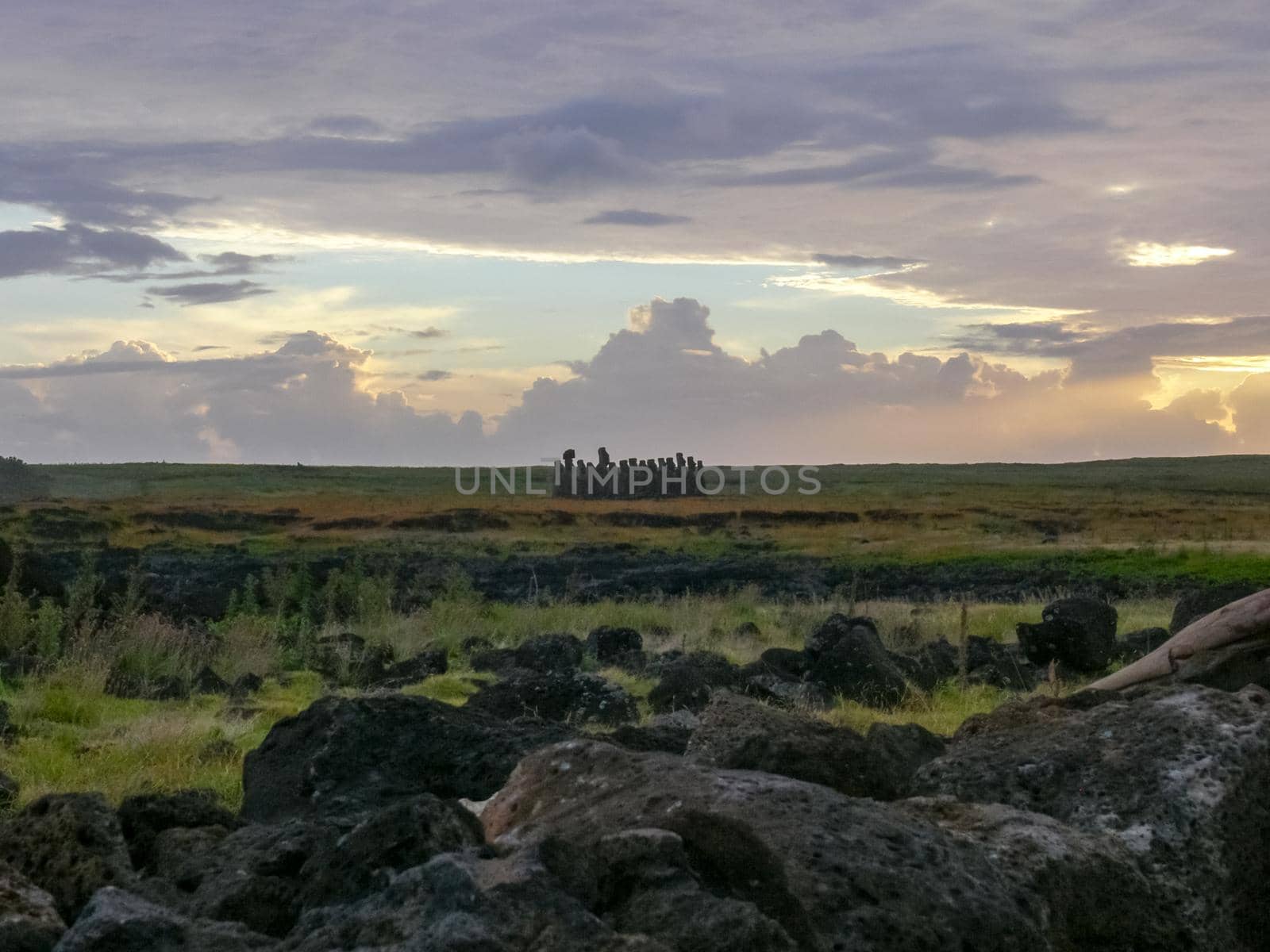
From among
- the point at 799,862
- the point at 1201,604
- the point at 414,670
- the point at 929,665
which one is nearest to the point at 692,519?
the point at 929,665

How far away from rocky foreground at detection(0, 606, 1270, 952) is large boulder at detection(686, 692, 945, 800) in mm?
11

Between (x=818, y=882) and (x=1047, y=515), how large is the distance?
61.3 metres

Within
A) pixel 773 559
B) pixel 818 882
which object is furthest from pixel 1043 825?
pixel 773 559

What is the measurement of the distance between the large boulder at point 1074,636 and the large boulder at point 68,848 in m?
12.4

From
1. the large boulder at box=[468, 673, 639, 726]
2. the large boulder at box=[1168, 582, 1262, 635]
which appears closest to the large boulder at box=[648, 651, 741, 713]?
the large boulder at box=[468, 673, 639, 726]

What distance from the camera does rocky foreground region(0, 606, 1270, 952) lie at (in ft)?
11.2

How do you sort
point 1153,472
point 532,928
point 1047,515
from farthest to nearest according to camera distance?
point 1153,472 → point 1047,515 → point 532,928

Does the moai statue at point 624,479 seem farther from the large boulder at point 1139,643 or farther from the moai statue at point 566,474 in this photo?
the large boulder at point 1139,643

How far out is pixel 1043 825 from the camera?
4.62 metres

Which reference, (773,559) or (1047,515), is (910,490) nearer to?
(1047,515)

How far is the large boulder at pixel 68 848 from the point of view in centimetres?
455

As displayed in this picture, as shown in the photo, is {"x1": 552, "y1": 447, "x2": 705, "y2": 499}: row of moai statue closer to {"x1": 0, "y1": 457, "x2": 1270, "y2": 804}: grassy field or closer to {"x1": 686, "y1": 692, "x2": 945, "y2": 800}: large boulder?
{"x1": 0, "y1": 457, "x2": 1270, "y2": 804}: grassy field

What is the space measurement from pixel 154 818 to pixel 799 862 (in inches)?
110

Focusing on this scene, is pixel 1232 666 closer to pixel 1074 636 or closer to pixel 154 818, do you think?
pixel 154 818
